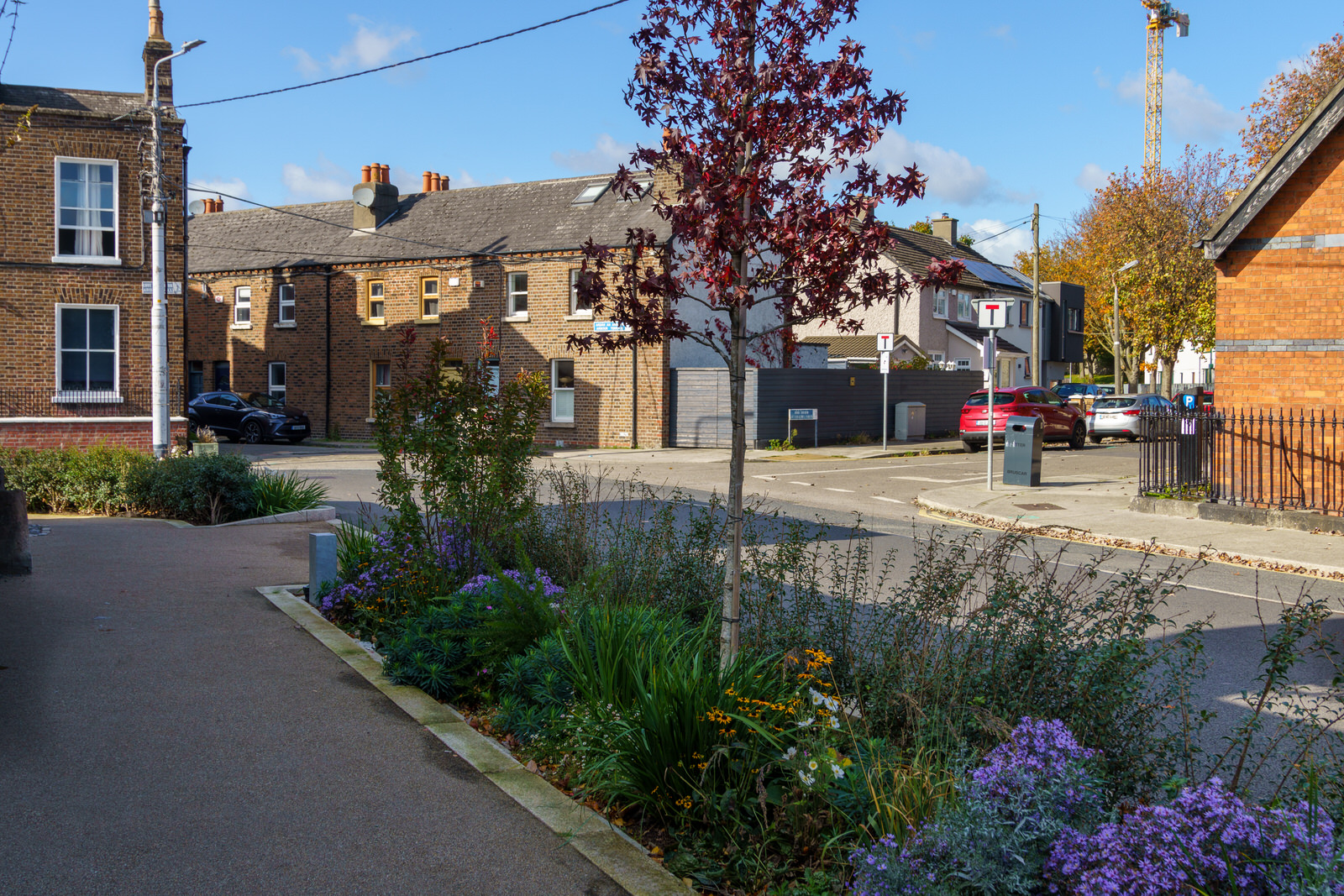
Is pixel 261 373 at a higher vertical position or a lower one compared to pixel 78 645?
higher

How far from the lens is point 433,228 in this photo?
36.7 meters

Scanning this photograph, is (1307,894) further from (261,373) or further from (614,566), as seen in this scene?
(261,373)

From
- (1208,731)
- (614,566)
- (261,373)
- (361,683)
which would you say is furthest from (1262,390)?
(261,373)

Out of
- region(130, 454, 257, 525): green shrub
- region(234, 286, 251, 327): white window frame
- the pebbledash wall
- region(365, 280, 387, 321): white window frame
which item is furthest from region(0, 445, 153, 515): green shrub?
region(234, 286, 251, 327): white window frame

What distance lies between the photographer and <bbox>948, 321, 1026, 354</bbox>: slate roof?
49719 mm

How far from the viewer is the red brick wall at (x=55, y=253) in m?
23.6

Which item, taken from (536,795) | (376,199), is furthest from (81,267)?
(536,795)

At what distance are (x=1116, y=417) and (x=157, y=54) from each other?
28.9 meters

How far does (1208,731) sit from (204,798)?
5.08m

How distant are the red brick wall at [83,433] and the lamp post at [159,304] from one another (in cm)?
354

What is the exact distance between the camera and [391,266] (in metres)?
35.9

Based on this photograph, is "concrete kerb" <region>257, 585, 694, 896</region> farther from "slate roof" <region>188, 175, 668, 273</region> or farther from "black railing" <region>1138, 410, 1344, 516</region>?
"slate roof" <region>188, 175, 668, 273</region>

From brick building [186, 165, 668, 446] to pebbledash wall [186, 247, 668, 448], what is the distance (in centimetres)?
5

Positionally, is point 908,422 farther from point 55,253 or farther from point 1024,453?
point 55,253
